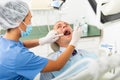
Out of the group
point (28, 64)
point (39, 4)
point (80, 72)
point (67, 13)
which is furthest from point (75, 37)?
point (67, 13)

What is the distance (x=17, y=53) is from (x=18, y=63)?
0.07 meters

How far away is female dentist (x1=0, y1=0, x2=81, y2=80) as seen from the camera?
1.46 meters

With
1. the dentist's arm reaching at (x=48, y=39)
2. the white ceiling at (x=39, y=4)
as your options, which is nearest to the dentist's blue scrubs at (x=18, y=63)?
the dentist's arm reaching at (x=48, y=39)

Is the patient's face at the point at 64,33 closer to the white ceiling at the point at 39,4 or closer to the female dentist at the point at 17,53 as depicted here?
the female dentist at the point at 17,53

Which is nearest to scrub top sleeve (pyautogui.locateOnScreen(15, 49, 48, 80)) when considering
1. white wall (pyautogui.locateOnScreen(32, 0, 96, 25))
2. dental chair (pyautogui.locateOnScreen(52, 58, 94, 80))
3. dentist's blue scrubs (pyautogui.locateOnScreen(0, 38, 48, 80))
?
dentist's blue scrubs (pyautogui.locateOnScreen(0, 38, 48, 80))

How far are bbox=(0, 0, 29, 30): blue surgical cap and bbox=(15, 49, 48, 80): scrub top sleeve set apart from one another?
23 cm

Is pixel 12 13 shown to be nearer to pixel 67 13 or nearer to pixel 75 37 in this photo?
pixel 75 37

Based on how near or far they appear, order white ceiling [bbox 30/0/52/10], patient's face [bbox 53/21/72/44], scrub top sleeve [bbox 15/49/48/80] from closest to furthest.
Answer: scrub top sleeve [bbox 15/49/48/80]
patient's face [bbox 53/21/72/44]
white ceiling [bbox 30/0/52/10]

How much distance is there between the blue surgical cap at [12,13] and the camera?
1.54 m

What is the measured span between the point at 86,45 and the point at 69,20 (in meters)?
0.39

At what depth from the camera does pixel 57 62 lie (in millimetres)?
1524

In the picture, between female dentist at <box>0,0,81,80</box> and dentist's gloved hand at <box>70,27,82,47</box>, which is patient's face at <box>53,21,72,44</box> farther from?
female dentist at <box>0,0,81,80</box>

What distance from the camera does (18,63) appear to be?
1.44 metres

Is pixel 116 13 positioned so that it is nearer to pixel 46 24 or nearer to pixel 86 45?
pixel 86 45
